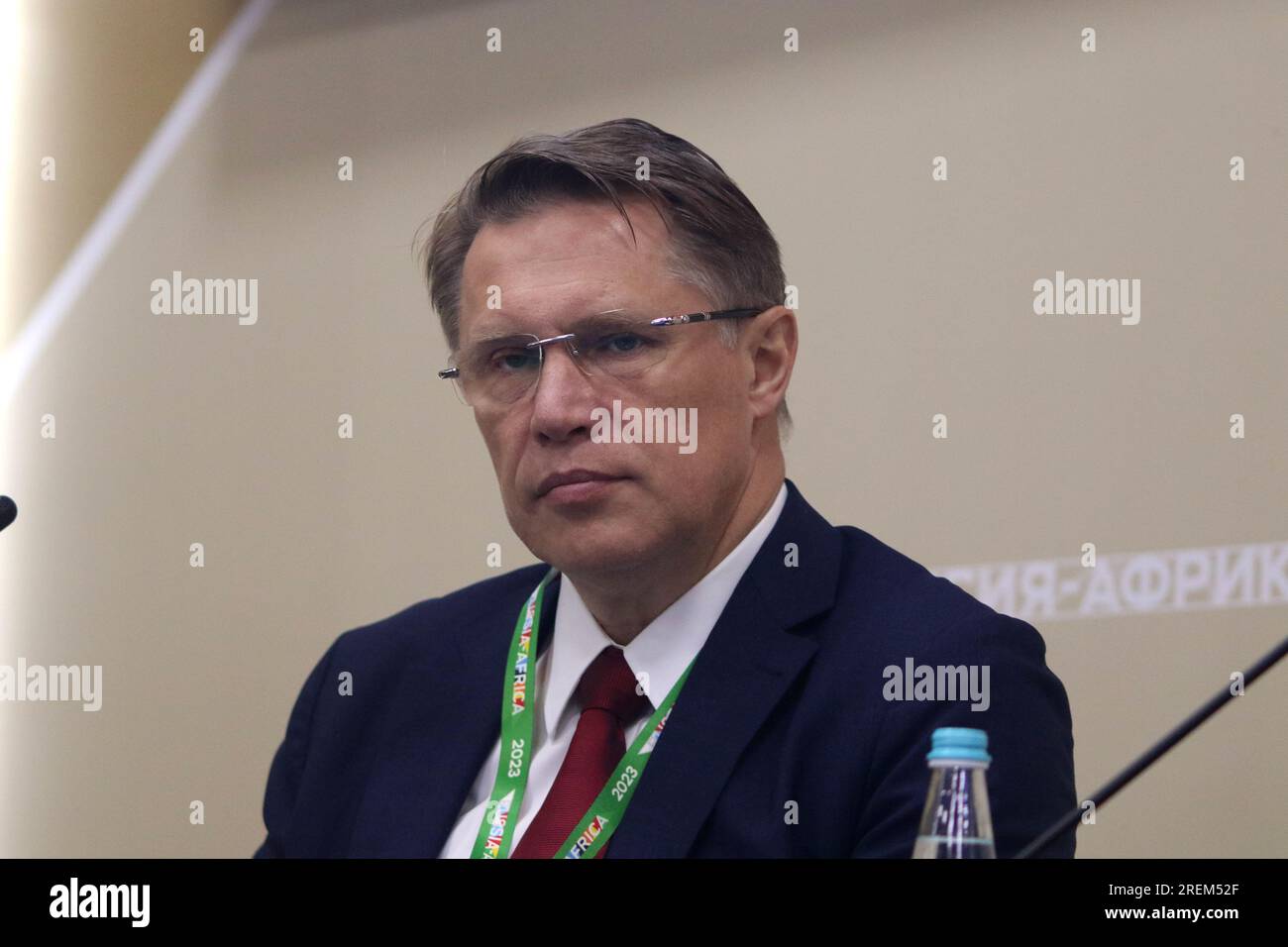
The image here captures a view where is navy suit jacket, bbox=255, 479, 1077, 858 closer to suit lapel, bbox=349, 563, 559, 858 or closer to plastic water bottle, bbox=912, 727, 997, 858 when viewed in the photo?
A: suit lapel, bbox=349, 563, 559, 858

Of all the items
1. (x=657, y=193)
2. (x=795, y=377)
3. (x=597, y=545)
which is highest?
(x=657, y=193)

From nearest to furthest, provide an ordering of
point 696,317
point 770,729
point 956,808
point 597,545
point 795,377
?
point 956,808, point 770,729, point 597,545, point 696,317, point 795,377

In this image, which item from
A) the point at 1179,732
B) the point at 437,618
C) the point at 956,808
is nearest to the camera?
the point at 1179,732

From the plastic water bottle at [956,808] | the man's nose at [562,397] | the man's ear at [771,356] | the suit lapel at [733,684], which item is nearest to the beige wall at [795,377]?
the man's ear at [771,356]

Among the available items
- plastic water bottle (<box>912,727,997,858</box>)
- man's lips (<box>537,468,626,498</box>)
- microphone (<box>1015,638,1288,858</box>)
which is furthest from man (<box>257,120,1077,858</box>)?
microphone (<box>1015,638,1288,858</box>)

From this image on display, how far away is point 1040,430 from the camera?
2.44 metres

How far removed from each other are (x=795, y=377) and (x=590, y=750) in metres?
0.94

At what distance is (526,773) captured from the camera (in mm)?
1958

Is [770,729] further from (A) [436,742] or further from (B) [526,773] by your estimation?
(A) [436,742]

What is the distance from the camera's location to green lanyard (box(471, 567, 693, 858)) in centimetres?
183

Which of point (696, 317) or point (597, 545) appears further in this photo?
point (696, 317)

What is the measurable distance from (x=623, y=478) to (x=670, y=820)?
0.48 meters

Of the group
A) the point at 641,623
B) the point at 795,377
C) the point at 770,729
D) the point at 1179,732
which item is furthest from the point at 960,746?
the point at 795,377

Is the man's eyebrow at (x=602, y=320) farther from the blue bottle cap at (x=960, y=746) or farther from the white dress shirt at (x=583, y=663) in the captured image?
the blue bottle cap at (x=960, y=746)
